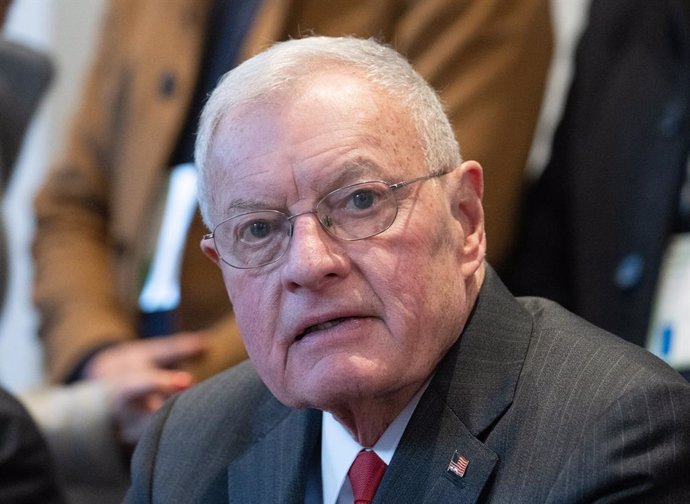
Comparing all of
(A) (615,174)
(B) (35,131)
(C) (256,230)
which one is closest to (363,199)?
(C) (256,230)

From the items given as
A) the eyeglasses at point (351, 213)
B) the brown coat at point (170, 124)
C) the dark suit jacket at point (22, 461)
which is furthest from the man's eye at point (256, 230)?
the brown coat at point (170, 124)

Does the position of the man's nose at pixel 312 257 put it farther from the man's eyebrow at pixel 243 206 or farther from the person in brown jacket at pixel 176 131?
the person in brown jacket at pixel 176 131

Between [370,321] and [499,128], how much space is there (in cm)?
116

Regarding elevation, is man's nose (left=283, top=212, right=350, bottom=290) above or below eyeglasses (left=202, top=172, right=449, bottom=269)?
below

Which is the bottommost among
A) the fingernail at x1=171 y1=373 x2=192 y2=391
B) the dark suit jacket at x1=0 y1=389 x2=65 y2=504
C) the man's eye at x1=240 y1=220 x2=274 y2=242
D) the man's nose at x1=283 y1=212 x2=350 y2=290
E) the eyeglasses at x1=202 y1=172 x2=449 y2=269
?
the dark suit jacket at x1=0 y1=389 x2=65 y2=504

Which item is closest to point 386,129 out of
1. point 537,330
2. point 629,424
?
point 537,330

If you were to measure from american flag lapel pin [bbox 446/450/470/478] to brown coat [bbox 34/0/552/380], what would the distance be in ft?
3.49

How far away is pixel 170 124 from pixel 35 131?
1.95 metres

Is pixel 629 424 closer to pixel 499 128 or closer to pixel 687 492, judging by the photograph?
pixel 687 492

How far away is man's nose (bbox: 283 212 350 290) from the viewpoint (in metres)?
1.63

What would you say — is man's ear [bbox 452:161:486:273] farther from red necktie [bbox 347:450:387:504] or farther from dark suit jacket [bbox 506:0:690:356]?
dark suit jacket [bbox 506:0:690:356]

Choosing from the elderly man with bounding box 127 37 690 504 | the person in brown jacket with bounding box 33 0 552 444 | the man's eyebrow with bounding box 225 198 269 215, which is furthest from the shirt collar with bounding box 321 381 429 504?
the person in brown jacket with bounding box 33 0 552 444

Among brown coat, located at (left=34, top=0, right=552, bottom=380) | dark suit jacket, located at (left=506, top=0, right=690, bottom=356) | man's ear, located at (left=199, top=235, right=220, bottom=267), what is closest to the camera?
man's ear, located at (left=199, top=235, right=220, bottom=267)

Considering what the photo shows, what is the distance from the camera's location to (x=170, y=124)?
2969 mm
